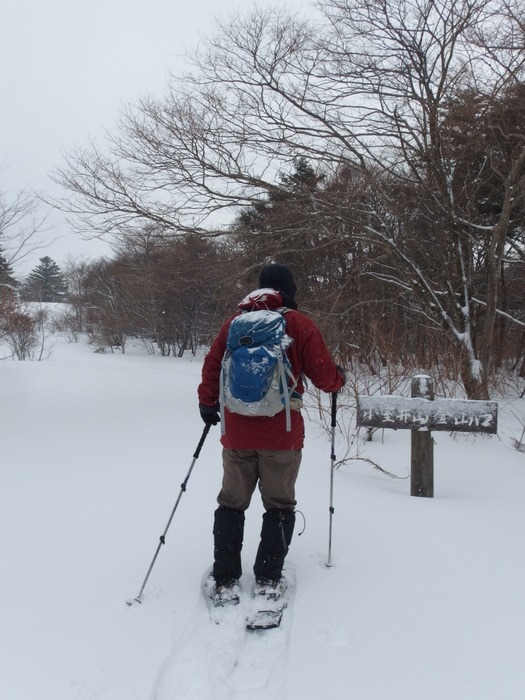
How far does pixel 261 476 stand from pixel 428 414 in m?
1.83

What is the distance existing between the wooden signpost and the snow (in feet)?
1.01

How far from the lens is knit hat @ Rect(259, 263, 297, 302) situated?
110 inches

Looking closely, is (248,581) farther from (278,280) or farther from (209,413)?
(278,280)

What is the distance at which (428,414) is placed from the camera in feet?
12.7

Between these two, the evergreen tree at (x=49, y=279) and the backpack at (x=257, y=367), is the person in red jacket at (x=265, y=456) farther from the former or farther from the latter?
the evergreen tree at (x=49, y=279)

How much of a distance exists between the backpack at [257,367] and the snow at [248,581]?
40.8 inches

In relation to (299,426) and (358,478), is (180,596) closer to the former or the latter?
(299,426)

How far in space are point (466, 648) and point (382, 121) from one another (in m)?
7.62

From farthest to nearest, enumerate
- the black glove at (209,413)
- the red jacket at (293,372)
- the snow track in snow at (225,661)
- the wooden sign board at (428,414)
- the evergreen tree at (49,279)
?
the evergreen tree at (49,279)
the wooden sign board at (428,414)
the black glove at (209,413)
the red jacket at (293,372)
the snow track in snow at (225,661)

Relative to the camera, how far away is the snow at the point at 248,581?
1971 mm

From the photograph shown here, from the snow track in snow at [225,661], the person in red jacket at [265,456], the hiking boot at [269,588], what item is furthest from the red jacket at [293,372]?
the snow track in snow at [225,661]

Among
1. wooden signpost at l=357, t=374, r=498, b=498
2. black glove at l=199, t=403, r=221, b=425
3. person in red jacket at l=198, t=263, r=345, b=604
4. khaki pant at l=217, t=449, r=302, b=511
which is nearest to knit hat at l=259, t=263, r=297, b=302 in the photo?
person in red jacket at l=198, t=263, r=345, b=604

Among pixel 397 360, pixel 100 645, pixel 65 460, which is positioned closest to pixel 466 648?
pixel 100 645

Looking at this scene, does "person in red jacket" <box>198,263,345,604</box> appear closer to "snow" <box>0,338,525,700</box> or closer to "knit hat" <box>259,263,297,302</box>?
"knit hat" <box>259,263,297,302</box>
